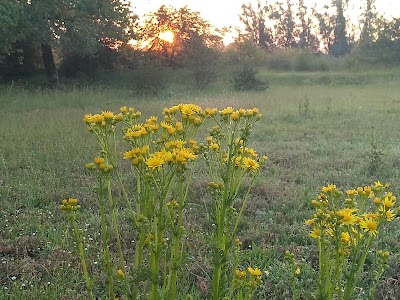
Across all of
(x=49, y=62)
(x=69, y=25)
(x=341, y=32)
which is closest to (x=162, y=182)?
(x=69, y=25)

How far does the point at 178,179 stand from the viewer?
1458 mm

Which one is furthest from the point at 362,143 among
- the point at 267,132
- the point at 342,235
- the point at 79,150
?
the point at 342,235

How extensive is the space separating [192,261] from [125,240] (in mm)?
583

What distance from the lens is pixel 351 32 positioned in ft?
148

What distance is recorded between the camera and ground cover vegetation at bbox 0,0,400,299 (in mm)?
1547

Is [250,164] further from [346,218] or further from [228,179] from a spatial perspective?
[346,218]

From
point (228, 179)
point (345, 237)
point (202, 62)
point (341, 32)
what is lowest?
point (345, 237)

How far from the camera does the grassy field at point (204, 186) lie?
2.88 metres

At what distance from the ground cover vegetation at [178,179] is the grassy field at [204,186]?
0.06 feet

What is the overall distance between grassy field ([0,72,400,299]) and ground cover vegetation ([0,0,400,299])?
0.06ft

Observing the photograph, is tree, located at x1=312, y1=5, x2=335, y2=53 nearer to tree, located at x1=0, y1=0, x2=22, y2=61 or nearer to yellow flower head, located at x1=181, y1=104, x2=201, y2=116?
tree, located at x1=0, y1=0, x2=22, y2=61

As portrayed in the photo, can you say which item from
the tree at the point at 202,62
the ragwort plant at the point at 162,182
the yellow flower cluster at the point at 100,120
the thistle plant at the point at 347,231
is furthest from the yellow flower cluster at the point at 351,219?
the tree at the point at 202,62

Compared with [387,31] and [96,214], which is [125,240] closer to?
[96,214]

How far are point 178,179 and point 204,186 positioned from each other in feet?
10.3
